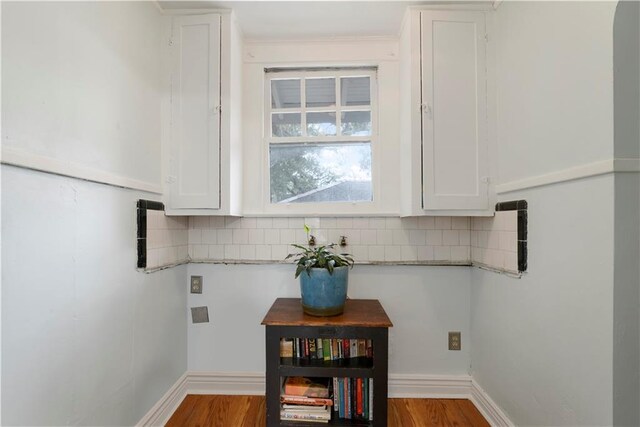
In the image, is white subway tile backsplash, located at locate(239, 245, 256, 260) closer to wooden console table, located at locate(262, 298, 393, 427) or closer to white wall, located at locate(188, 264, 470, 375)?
white wall, located at locate(188, 264, 470, 375)

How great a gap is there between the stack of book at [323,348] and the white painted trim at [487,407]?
2.41ft

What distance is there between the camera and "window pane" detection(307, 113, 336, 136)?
204 cm

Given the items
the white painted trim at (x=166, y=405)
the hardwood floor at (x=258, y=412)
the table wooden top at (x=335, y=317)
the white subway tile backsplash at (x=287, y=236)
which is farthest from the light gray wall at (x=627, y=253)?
the white painted trim at (x=166, y=405)

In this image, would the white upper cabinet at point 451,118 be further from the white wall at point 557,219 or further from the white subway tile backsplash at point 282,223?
the white subway tile backsplash at point 282,223

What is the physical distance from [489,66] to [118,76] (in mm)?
1910

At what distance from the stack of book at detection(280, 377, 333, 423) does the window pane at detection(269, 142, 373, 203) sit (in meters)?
1.11

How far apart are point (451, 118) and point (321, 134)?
82cm

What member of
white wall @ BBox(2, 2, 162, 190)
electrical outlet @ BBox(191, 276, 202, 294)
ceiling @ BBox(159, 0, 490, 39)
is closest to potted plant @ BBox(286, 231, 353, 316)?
electrical outlet @ BBox(191, 276, 202, 294)

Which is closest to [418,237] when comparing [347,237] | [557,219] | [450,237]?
[450,237]

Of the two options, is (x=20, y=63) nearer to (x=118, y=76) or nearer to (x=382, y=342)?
(x=118, y=76)

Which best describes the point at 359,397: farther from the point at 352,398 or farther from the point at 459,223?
the point at 459,223

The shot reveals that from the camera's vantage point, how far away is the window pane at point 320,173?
79.7 inches

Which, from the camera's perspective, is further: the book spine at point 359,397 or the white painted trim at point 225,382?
the white painted trim at point 225,382

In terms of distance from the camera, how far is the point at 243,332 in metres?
1.96
